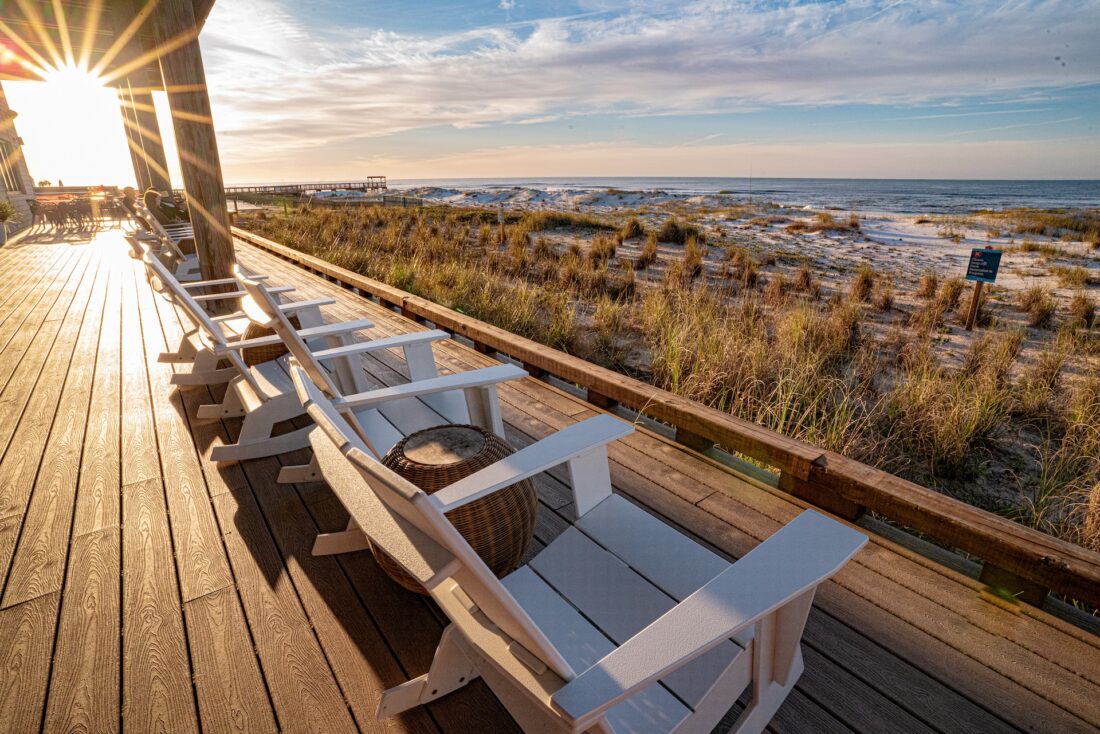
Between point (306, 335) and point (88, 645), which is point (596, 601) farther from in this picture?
point (306, 335)

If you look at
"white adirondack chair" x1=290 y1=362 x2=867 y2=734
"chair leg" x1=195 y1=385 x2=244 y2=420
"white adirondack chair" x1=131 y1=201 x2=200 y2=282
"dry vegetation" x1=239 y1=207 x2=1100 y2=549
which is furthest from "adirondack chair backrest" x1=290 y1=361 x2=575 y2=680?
"white adirondack chair" x1=131 y1=201 x2=200 y2=282

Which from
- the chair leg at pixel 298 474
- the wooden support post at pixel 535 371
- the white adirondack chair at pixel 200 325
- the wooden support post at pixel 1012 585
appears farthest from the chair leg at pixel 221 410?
the wooden support post at pixel 1012 585

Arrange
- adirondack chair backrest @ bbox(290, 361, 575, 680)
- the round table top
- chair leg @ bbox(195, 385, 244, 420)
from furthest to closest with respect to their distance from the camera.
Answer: chair leg @ bbox(195, 385, 244, 420)
the round table top
adirondack chair backrest @ bbox(290, 361, 575, 680)

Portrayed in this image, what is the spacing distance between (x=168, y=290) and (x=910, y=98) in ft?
221

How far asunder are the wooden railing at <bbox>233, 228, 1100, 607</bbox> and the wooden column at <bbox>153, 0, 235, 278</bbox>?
9.93 ft

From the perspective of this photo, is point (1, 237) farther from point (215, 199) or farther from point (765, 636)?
point (765, 636)

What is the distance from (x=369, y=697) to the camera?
1326 millimetres

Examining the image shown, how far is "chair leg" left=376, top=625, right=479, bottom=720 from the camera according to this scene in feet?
4.07

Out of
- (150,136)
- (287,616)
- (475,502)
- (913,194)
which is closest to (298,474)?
(287,616)

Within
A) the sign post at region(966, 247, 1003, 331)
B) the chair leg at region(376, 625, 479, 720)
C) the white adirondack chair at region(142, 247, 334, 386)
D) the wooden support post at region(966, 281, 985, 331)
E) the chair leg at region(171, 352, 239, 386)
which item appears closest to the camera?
the chair leg at region(376, 625, 479, 720)

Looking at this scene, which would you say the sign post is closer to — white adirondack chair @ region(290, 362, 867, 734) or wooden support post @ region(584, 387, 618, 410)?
wooden support post @ region(584, 387, 618, 410)

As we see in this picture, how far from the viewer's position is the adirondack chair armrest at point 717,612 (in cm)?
71

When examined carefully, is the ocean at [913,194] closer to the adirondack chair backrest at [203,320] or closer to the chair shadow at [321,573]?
the adirondack chair backrest at [203,320]

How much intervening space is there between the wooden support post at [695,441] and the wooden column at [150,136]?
1149 cm
